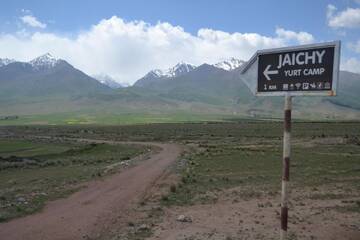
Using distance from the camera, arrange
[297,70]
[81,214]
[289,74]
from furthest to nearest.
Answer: [81,214] < [289,74] < [297,70]

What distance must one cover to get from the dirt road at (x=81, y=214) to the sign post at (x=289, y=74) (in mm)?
6439

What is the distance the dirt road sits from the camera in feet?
35.9

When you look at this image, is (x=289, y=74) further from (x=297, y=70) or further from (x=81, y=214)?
(x=81, y=214)

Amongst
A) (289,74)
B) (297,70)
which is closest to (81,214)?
(289,74)

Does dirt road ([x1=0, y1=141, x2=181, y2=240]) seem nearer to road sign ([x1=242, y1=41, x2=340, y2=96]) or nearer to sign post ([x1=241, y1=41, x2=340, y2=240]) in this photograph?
sign post ([x1=241, y1=41, x2=340, y2=240])

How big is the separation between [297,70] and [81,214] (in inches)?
370

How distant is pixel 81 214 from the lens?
1302cm

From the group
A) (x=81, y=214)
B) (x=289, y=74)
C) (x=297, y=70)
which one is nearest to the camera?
(x=297, y=70)

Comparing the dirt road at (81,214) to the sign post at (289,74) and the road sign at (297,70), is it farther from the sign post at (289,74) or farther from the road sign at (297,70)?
the road sign at (297,70)

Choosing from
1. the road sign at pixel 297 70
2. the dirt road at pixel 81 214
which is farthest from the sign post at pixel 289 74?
the dirt road at pixel 81 214

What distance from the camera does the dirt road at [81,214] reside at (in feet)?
35.9

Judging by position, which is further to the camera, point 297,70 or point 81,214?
point 81,214

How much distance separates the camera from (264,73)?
6.97m

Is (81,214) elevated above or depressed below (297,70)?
below
